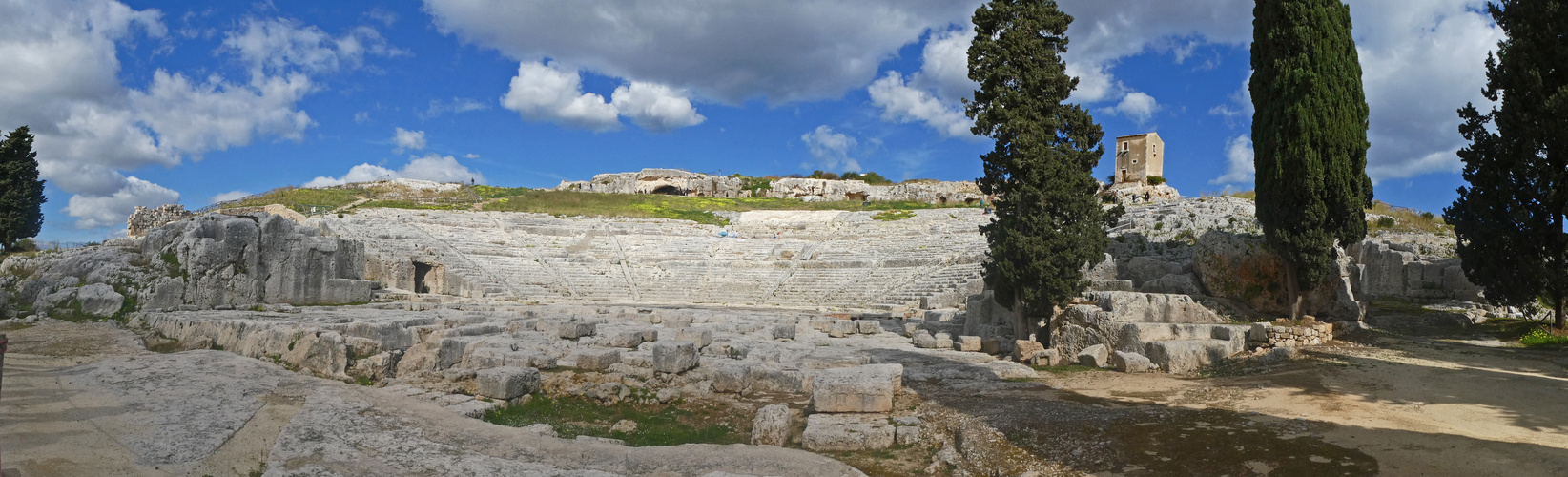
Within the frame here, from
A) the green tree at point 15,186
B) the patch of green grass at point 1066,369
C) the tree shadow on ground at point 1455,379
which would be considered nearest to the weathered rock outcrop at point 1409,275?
the tree shadow on ground at point 1455,379

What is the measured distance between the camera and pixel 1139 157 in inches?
2046

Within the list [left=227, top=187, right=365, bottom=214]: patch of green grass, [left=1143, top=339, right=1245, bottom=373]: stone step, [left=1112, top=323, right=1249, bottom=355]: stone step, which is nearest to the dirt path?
[left=1143, top=339, right=1245, bottom=373]: stone step

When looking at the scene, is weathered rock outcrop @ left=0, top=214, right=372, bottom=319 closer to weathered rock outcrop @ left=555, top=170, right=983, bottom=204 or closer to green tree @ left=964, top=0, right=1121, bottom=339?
green tree @ left=964, top=0, right=1121, bottom=339

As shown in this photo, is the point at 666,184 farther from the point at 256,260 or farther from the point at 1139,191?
the point at 256,260

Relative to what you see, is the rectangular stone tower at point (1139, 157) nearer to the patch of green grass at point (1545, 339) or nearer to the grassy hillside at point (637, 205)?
the grassy hillside at point (637, 205)

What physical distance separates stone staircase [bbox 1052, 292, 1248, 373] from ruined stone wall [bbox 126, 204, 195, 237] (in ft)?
136

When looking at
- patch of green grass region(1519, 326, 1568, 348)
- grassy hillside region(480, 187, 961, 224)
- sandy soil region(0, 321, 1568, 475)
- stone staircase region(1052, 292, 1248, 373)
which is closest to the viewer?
sandy soil region(0, 321, 1568, 475)

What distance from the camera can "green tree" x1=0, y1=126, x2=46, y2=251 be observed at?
100 feet

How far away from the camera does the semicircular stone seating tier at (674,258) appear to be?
104 ft

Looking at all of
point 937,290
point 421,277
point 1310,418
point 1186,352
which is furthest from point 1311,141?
point 421,277

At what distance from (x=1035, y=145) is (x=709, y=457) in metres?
10.7

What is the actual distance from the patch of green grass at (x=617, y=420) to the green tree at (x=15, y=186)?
33.1 metres

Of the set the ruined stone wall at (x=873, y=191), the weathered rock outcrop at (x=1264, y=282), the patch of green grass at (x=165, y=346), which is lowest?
the patch of green grass at (x=165, y=346)

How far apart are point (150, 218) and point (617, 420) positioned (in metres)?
41.1
